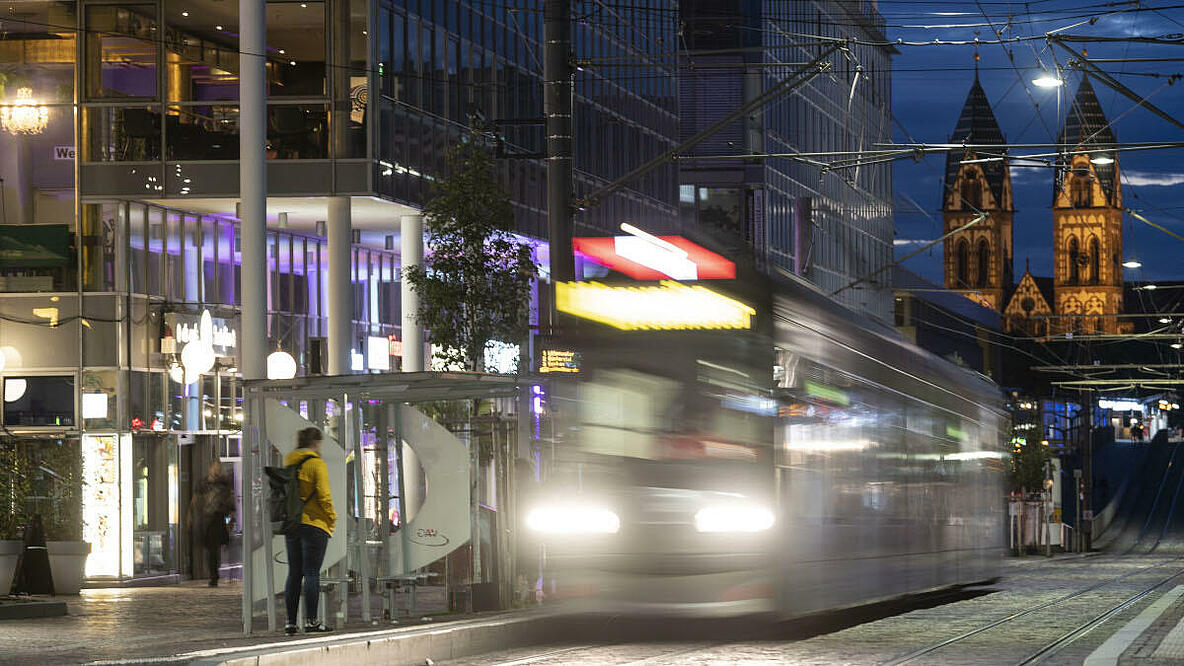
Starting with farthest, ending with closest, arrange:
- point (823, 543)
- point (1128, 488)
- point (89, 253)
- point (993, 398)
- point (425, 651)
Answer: point (1128, 488)
point (89, 253)
point (993, 398)
point (823, 543)
point (425, 651)

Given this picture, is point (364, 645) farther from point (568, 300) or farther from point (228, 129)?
point (228, 129)

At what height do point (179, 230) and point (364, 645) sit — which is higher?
point (179, 230)

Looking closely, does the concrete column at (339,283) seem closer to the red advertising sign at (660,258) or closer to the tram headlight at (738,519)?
the red advertising sign at (660,258)

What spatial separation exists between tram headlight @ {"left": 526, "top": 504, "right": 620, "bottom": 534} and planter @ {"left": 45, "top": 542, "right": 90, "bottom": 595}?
11.3m

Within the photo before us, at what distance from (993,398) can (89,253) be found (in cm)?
1537

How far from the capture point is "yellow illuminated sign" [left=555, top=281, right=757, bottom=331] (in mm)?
17031

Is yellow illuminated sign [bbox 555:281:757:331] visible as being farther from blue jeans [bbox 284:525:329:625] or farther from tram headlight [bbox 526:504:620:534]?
blue jeans [bbox 284:525:329:625]

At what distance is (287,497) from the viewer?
1648 centimetres

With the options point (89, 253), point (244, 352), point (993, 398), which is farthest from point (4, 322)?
point (993, 398)

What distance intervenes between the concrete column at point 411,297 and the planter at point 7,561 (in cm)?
1271

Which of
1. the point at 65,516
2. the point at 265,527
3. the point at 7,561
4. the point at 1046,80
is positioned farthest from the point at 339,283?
the point at 265,527

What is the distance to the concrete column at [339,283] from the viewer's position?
33.9m

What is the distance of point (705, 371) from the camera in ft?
55.3

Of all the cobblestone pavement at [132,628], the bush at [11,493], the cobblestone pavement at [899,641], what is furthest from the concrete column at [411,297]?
the cobblestone pavement at [899,641]
